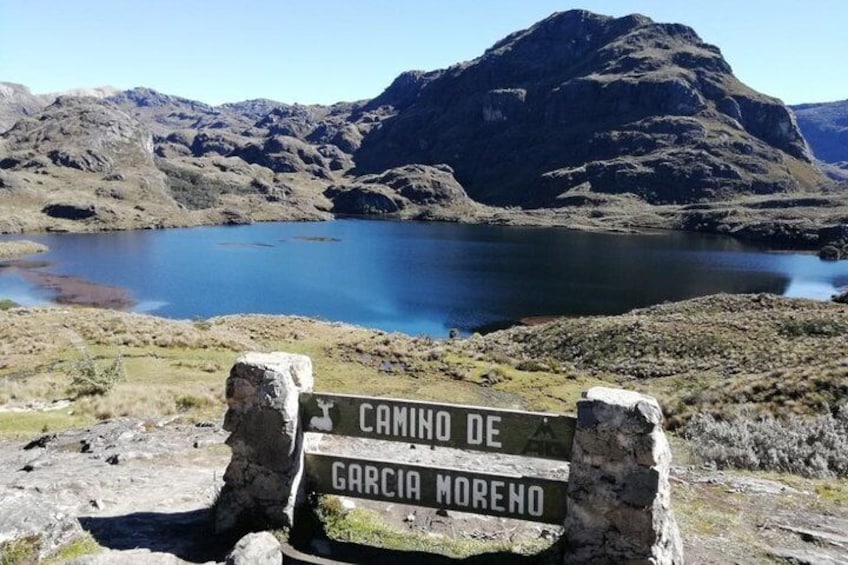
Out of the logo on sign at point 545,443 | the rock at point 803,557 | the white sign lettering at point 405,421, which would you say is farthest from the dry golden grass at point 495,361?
the logo on sign at point 545,443

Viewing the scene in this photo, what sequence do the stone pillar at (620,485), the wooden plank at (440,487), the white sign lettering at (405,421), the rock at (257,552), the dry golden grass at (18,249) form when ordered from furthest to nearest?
the dry golden grass at (18,249)
the white sign lettering at (405,421)
the wooden plank at (440,487)
the stone pillar at (620,485)
the rock at (257,552)

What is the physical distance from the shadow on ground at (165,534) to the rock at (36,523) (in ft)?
1.68

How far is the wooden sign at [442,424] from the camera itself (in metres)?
8.84

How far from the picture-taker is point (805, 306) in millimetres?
48344

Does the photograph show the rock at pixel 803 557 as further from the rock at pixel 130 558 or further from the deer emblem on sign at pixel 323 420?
the rock at pixel 130 558

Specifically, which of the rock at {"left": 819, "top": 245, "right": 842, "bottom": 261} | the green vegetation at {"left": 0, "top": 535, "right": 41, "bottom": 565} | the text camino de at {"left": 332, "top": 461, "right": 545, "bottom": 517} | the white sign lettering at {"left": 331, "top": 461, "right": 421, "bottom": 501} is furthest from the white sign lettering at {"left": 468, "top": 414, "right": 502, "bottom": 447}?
the rock at {"left": 819, "top": 245, "right": 842, "bottom": 261}

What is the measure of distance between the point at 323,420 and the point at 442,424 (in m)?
1.85

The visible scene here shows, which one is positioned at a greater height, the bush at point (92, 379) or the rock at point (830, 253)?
the bush at point (92, 379)

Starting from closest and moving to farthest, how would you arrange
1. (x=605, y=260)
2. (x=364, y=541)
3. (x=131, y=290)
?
(x=364, y=541), (x=131, y=290), (x=605, y=260)

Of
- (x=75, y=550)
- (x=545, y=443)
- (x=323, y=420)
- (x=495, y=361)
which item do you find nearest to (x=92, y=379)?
(x=75, y=550)

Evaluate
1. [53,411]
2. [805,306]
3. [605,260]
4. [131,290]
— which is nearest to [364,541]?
[53,411]

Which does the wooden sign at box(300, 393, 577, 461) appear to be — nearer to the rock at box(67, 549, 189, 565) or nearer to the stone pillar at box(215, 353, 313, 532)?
the stone pillar at box(215, 353, 313, 532)

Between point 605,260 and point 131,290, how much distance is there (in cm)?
8443

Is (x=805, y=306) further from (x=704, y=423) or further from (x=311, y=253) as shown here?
(x=311, y=253)
